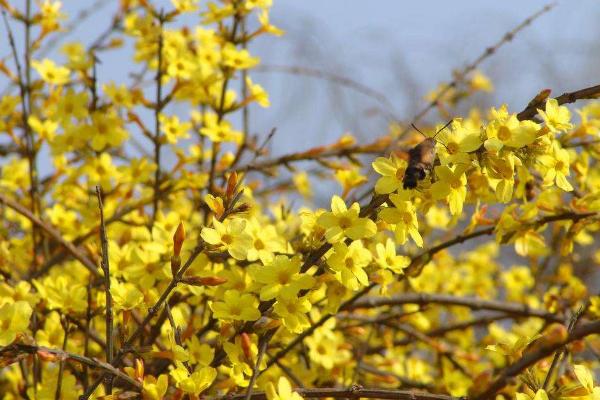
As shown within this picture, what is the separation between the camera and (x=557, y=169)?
1592 mm

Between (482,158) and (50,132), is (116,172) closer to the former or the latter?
(50,132)

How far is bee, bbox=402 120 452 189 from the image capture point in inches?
51.8

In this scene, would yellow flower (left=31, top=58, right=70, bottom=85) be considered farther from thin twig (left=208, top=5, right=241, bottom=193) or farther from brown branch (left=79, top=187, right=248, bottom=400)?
brown branch (left=79, top=187, right=248, bottom=400)

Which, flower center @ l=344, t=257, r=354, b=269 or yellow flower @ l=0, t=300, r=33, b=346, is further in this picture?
flower center @ l=344, t=257, r=354, b=269

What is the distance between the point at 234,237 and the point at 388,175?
1.07 ft

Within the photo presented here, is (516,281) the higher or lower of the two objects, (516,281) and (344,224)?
Result: the lower

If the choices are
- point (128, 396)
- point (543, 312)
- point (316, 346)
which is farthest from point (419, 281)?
point (128, 396)

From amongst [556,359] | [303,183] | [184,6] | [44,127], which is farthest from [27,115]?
[556,359]

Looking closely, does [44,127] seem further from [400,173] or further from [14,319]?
[400,173]

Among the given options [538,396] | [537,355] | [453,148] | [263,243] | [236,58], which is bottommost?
[538,396]

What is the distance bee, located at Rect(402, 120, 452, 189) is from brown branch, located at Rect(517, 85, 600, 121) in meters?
0.32

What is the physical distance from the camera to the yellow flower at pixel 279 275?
1391 mm

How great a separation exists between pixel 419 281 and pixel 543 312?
531 mm

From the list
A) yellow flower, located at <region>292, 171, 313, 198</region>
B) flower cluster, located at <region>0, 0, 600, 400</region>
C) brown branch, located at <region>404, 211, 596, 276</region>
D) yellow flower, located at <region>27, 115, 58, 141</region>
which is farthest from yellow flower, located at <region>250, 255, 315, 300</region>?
yellow flower, located at <region>292, 171, 313, 198</region>
